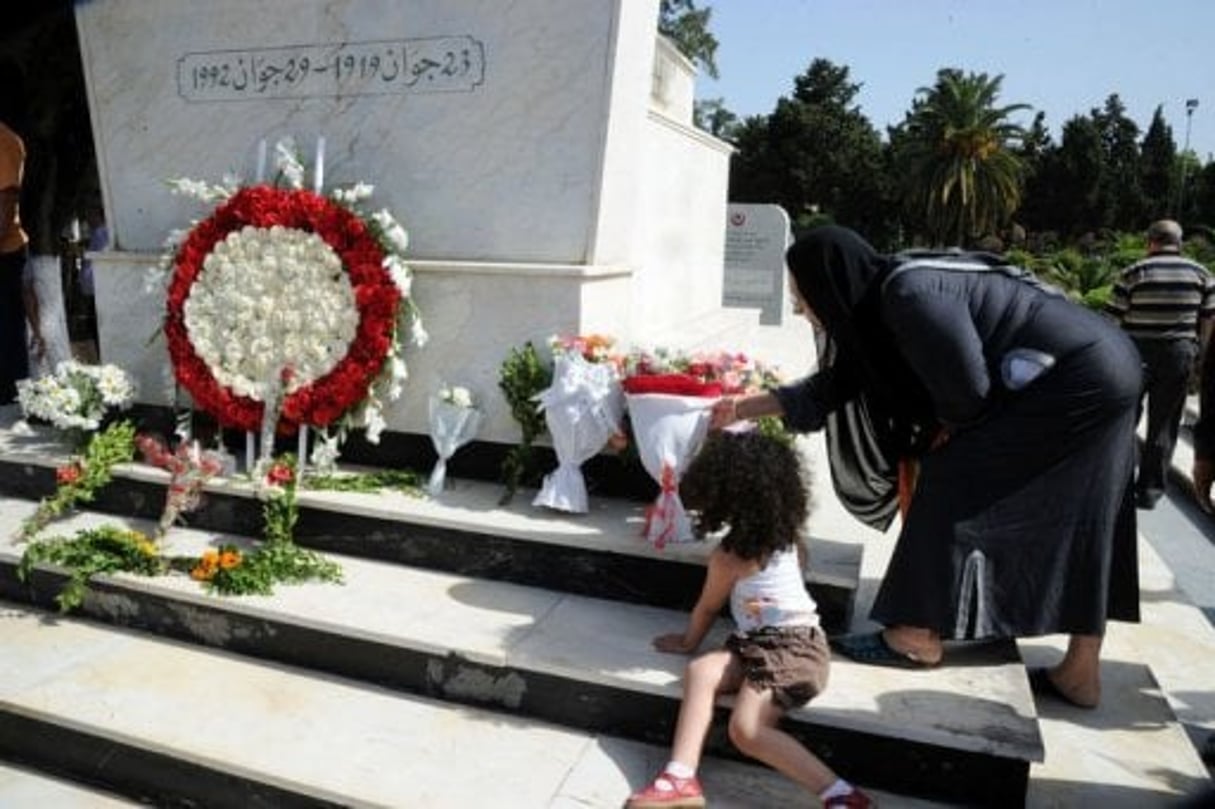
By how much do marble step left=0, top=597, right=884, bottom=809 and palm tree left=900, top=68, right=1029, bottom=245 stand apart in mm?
42125

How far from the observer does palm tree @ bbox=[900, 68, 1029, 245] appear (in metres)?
41.6

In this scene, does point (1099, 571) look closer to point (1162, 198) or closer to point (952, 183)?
point (952, 183)

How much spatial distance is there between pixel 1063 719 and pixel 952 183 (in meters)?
42.5

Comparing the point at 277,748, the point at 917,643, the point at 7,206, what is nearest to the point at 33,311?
the point at 7,206

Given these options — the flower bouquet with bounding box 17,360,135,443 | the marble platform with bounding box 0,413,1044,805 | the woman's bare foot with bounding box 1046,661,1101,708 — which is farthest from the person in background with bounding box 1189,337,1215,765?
the flower bouquet with bounding box 17,360,135,443

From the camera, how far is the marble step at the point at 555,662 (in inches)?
Answer: 96.7

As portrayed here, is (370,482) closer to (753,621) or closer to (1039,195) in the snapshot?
(753,621)

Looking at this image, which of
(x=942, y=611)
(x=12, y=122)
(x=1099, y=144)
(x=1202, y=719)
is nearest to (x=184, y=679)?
(x=942, y=611)

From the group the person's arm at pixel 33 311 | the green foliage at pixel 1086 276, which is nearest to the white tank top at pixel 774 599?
the person's arm at pixel 33 311

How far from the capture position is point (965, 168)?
4222 centimetres

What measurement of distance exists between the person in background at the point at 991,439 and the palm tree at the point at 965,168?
136ft

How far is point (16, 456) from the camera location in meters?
4.24

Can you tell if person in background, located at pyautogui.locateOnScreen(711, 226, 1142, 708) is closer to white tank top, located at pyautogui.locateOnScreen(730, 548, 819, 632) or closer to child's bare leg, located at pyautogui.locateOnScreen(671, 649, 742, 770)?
white tank top, located at pyautogui.locateOnScreen(730, 548, 819, 632)

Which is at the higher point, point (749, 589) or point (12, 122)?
point (12, 122)
